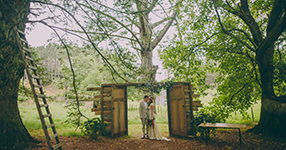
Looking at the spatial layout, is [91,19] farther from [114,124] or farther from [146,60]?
[146,60]

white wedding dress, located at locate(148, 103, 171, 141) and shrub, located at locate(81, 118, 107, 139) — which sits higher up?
shrub, located at locate(81, 118, 107, 139)

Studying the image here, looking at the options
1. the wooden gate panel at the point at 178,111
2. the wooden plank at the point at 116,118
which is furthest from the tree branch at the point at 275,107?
the wooden plank at the point at 116,118

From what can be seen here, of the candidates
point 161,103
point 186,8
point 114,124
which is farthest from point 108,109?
point 161,103

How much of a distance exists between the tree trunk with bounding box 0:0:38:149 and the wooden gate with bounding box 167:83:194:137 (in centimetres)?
578

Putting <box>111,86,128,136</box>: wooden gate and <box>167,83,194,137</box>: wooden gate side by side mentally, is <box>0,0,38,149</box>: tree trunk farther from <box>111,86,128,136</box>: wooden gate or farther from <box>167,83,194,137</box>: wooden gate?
<box>167,83,194,137</box>: wooden gate

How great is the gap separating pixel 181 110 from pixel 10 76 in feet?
21.0

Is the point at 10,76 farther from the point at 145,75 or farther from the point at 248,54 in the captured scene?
the point at 248,54

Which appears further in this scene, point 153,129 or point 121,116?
point 121,116

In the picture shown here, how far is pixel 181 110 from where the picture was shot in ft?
25.2

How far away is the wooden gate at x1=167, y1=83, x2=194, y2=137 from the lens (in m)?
7.59

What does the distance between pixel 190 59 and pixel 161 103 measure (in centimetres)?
1522

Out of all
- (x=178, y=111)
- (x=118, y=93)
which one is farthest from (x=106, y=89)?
(x=178, y=111)

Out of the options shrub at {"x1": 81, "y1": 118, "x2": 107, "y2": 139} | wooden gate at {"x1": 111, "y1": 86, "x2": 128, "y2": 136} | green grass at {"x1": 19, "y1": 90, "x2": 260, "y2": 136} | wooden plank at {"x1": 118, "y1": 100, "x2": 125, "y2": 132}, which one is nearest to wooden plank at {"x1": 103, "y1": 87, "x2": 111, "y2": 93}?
wooden gate at {"x1": 111, "y1": 86, "x2": 128, "y2": 136}

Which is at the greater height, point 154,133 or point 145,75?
point 145,75
